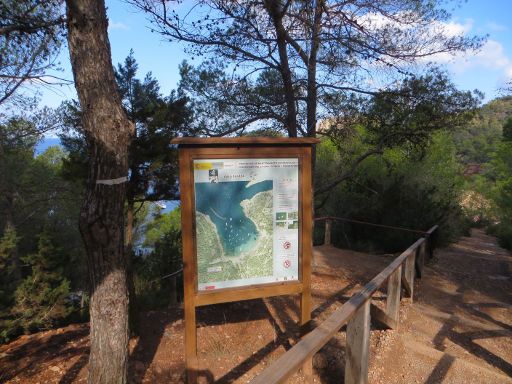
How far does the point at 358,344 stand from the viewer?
261 cm

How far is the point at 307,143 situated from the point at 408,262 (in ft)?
9.19

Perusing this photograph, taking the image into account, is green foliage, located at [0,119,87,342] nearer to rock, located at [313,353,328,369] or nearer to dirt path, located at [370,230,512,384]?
rock, located at [313,353,328,369]

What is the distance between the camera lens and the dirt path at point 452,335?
3.25 metres

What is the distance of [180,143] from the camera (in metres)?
3.06

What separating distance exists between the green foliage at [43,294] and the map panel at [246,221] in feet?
15.1

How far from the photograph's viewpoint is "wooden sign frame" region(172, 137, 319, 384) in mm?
3152

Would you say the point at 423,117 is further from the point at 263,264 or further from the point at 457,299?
the point at 263,264

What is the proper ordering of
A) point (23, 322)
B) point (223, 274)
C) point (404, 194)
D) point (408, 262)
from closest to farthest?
1. point (223, 274)
2. point (408, 262)
3. point (23, 322)
4. point (404, 194)

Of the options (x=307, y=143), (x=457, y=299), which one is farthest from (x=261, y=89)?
(x=457, y=299)

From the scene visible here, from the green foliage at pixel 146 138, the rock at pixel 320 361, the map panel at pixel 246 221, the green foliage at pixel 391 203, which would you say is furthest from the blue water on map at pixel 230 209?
the green foliage at pixel 391 203

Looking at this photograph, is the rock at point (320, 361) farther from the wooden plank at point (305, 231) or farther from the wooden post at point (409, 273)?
the wooden post at point (409, 273)

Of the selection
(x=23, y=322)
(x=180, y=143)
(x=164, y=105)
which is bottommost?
(x=23, y=322)

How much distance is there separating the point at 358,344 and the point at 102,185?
223cm

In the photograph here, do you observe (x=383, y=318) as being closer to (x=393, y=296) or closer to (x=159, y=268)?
(x=393, y=296)
